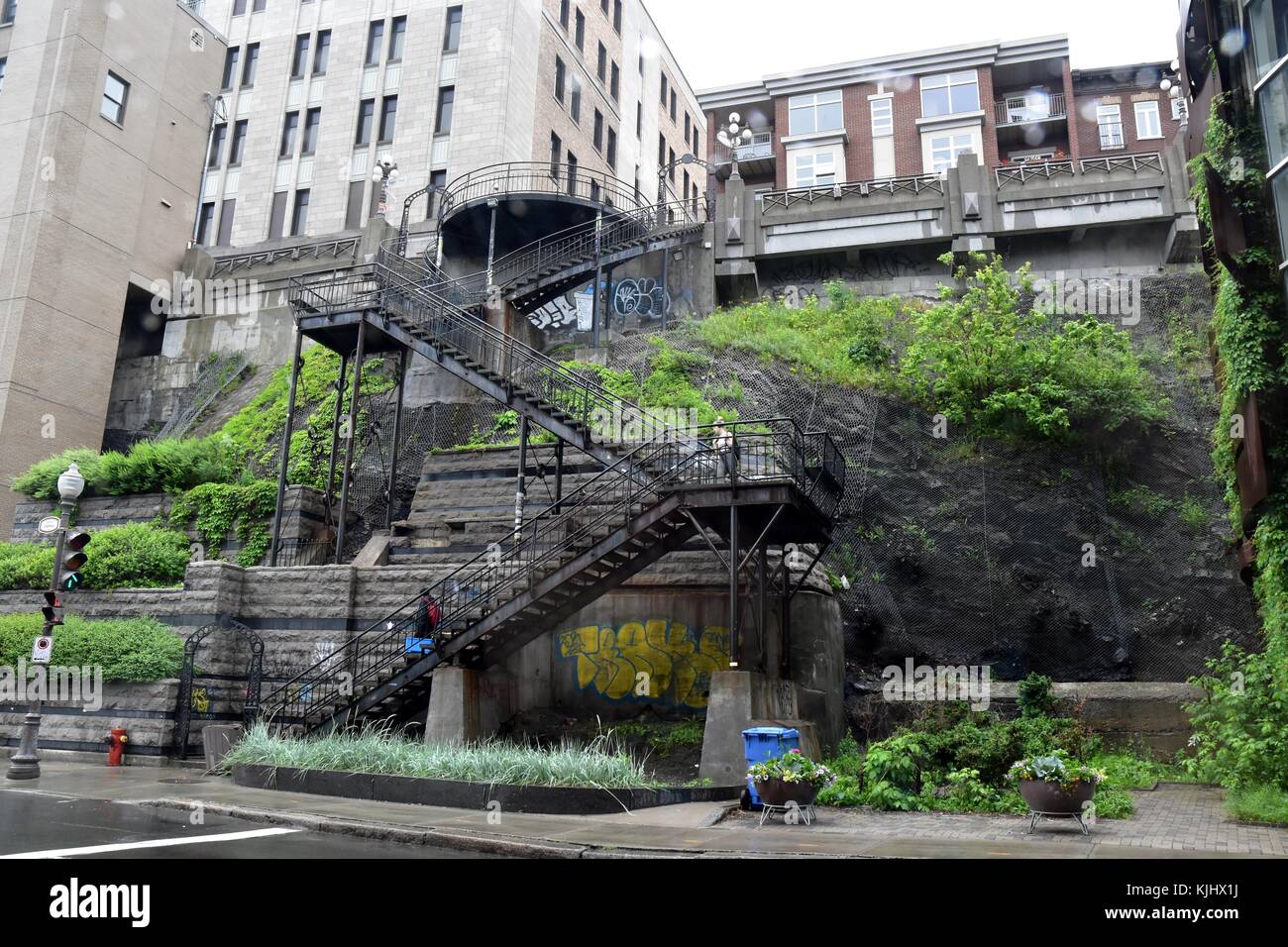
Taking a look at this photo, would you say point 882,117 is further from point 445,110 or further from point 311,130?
point 311,130

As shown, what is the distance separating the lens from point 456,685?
17.3m

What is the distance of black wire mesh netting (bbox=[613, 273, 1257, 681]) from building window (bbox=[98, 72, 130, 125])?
93.2ft

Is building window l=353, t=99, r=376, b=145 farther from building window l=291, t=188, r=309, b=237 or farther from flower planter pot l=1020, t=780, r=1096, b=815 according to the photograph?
flower planter pot l=1020, t=780, r=1096, b=815

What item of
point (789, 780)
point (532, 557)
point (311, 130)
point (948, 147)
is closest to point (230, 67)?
point (311, 130)

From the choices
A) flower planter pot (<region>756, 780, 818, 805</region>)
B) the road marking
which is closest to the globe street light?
flower planter pot (<region>756, 780, 818, 805</region>)

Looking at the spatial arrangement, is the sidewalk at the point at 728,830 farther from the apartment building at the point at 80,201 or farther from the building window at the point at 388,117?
the building window at the point at 388,117

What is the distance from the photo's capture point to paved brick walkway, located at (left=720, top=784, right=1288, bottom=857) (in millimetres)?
10031

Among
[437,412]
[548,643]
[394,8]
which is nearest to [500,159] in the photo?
[394,8]

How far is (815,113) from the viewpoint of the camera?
152ft

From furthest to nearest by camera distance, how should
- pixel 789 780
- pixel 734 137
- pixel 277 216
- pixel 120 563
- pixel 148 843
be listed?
pixel 734 137 → pixel 277 216 → pixel 120 563 → pixel 789 780 → pixel 148 843

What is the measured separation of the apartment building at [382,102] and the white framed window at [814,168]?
33.1 feet

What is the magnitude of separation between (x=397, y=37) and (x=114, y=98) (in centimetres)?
1442
